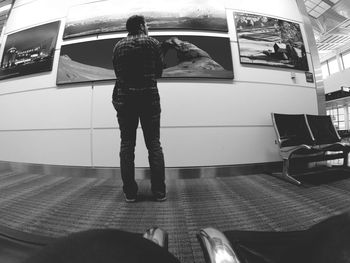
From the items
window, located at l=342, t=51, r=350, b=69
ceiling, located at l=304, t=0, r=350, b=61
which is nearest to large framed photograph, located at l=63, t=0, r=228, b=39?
ceiling, located at l=304, t=0, r=350, b=61

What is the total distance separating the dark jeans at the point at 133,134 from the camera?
5.05ft

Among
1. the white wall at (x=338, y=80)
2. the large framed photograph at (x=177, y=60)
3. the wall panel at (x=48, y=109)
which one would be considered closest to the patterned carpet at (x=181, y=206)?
the wall panel at (x=48, y=109)

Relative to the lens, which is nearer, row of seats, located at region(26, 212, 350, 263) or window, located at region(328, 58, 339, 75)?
row of seats, located at region(26, 212, 350, 263)

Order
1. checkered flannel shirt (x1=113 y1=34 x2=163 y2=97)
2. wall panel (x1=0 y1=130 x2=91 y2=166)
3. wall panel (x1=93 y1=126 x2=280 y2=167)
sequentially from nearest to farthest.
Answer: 1. checkered flannel shirt (x1=113 y1=34 x2=163 y2=97)
2. wall panel (x1=93 y1=126 x2=280 y2=167)
3. wall panel (x1=0 y1=130 x2=91 y2=166)

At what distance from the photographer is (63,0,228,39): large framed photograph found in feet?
8.57

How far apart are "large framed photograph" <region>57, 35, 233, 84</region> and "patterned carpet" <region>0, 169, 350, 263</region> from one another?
140cm

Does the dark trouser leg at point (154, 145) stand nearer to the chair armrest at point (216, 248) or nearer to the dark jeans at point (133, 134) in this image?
the dark jeans at point (133, 134)

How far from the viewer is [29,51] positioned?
2.93 metres

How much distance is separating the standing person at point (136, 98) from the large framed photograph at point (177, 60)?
38.0 inches

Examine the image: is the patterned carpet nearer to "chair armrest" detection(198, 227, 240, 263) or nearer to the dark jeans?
the dark jeans

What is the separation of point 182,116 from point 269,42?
1.72 metres

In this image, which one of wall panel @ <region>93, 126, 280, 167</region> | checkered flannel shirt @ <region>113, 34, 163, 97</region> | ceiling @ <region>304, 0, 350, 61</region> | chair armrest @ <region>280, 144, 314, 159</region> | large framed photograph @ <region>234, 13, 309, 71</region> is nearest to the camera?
checkered flannel shirt @ <region>113, 34, 163, 97</region>

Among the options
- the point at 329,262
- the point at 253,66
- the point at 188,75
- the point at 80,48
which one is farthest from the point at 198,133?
the point at 329,262

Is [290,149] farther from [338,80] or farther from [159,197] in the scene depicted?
[338,80]
